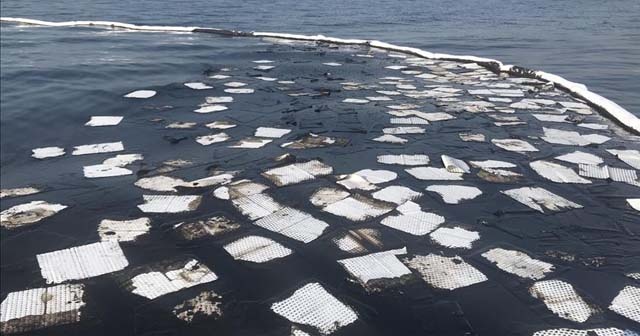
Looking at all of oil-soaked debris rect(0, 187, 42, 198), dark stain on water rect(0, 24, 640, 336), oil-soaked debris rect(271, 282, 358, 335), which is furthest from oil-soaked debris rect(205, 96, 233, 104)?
oil-soaked debris rect(271, 282, 358, 335)

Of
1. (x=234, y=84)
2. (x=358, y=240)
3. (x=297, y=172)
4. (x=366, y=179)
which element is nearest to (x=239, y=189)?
(x=297, y=172)

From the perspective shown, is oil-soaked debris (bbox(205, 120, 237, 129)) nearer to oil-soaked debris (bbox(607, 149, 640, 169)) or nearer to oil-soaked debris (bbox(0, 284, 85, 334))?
oil-soaked debris (bbox(0, 284, 85, 334))

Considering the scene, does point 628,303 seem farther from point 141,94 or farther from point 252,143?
point 141,94

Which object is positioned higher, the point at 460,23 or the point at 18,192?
the point at 460,23

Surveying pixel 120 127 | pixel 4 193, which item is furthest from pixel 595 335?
pixel 120 127

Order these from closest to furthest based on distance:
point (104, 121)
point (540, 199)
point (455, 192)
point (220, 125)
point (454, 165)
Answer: point (540, 199), point (455, 192), point (454, 165), point (220, 125), point (104, 121)

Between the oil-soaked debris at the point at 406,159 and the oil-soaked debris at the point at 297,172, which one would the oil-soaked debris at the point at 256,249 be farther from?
the oil-soaked debris at the point at 406,159

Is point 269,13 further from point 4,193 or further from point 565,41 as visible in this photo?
point 4,193
